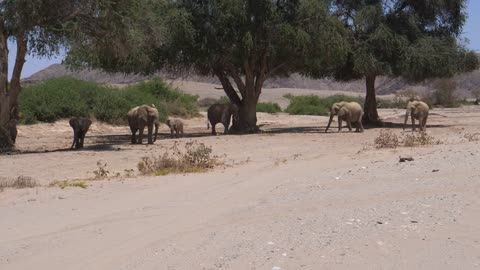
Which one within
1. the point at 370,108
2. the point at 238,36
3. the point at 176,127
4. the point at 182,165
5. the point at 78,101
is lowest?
the point at 182,165

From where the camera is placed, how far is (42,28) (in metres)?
19.7

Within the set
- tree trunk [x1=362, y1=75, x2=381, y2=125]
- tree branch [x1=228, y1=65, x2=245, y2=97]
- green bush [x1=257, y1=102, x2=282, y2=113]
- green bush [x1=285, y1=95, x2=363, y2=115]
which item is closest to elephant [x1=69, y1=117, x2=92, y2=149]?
tree branch [x1=228, y1=65, x2=245, y2=97]

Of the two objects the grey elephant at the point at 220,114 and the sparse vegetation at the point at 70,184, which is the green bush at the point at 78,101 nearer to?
the grey elephant at the point at 220,114

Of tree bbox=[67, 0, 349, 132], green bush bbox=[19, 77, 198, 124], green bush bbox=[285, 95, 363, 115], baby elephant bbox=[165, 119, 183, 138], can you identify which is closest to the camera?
tree bbox=[67, 0, 349, 132]

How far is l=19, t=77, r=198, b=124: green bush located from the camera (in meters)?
33.2

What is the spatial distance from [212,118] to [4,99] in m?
10.2

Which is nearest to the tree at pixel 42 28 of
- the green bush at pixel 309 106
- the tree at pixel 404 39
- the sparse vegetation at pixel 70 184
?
the sparse vegetation at pixel 70 184

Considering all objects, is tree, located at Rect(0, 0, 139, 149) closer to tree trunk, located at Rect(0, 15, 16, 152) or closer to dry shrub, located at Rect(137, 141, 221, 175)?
tree trunk, located at Rect(0, 15, 16, 152)

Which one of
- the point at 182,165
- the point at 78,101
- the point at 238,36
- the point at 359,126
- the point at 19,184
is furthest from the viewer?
the point at 78,101

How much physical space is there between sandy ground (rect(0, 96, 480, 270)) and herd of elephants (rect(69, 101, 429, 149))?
28.1 feet

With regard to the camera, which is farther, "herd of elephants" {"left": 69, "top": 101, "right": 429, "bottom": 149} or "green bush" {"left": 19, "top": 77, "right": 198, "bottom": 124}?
"green bush" {"left": 19, "top": 77, "right": 198, "bottom": 124}

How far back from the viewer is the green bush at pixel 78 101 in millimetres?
33188

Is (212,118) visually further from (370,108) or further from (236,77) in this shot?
(370,108)

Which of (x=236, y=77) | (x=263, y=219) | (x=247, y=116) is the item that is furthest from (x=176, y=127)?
(x=263, y=219)
